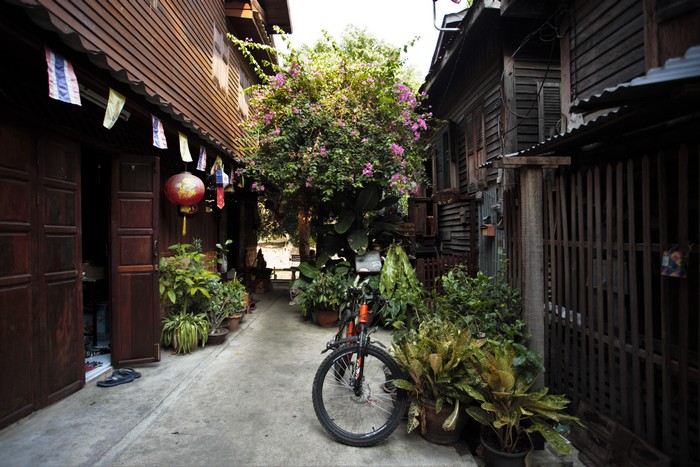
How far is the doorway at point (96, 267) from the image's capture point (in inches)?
180

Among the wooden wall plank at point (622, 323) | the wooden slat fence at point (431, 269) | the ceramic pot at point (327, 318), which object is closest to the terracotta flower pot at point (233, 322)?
the ceramic pot at point (327, 318)

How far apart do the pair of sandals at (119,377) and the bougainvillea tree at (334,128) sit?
4338 mm

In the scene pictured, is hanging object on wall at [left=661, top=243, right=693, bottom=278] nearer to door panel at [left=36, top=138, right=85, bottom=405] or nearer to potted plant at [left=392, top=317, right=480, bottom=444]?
potted plant at [left=392, top=317, right=480, bottom=444]

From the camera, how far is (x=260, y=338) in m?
5.88

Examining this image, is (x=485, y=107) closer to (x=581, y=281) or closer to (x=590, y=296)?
(x=581, y=281)

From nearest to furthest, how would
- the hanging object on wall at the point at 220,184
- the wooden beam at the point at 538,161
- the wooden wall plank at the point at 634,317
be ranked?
the wooden wall plank at the point at 634,317 < the wooden beam at the point at 538,161 < the hanging object on wall at the point at 220,184

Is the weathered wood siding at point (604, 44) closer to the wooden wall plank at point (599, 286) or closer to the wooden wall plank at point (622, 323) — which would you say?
the wooden wall plank at point (599, 286)

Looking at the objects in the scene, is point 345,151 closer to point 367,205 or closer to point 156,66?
point 367,205

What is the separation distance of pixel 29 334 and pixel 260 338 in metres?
3.15

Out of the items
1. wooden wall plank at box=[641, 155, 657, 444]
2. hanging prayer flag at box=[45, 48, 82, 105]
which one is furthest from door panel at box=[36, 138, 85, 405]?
wooden wall plank at box=[641, 155, 657, 444]

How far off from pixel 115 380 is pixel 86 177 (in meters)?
3.39

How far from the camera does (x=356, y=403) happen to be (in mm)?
3258

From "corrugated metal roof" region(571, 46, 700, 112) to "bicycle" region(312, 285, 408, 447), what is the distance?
92.8 inches

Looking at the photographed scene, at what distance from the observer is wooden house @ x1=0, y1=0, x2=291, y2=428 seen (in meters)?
2.96
